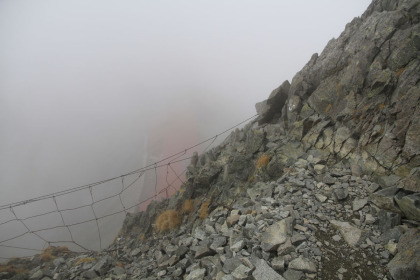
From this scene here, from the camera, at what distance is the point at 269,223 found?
32.2 feet

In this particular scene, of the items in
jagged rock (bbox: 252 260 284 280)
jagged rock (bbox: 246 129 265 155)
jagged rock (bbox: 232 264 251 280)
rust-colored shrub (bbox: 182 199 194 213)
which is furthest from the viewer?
rust-colored shrub (bbox: 182 199 194 213)

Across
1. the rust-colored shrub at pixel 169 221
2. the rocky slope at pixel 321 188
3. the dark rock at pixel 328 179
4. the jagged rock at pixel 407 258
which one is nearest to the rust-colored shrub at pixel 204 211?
the rocky slope at pixel 321 188

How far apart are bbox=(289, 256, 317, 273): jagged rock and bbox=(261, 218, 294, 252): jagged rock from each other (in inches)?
34.4

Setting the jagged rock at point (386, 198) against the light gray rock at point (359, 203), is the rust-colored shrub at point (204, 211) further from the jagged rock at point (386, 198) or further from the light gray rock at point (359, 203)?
the jagged rock at point (386, 198)

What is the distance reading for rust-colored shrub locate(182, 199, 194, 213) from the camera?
2033 cm

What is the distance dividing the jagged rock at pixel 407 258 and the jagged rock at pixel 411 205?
655 millimetres

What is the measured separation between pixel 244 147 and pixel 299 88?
24.2ft

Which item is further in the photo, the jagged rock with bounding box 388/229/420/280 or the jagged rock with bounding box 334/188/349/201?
the jagged rock with bounding box 334/188/349/201

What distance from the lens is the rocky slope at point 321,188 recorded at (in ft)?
25.5

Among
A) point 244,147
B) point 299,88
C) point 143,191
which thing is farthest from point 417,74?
point 143,191

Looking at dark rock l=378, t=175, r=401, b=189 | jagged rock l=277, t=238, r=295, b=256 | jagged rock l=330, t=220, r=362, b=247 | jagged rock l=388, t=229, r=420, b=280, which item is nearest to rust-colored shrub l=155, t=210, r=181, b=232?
jagged rock l=277, t=238, r=295, b=256

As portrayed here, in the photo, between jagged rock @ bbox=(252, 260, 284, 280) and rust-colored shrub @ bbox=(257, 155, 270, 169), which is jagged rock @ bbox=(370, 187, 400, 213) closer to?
jagged rock @ bbox=(252, 260, 284, 280)

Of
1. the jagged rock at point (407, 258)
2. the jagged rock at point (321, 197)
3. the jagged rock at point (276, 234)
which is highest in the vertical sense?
the jagged rock at point (276, 234)

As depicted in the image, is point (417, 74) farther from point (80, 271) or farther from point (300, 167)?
point (80, 271)
